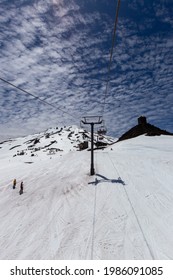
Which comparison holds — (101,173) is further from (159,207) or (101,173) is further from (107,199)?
(159,207)

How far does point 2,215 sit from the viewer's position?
36.4 ft

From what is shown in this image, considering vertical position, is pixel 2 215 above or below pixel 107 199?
below

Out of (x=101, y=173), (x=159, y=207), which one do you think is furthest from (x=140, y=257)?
(x=101, y=173)

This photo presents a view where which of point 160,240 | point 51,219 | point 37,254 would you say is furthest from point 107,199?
point 37,254

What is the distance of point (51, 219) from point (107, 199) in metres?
3.97

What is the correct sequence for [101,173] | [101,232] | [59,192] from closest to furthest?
[101,232] → [59,192] → [101,173]

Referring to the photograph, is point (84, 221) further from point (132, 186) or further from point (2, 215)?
point (132, 186)

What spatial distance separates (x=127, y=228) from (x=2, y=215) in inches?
295

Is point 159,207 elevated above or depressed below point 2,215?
above

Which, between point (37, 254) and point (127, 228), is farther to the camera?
point (127, 228)

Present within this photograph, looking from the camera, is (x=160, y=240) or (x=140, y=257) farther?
(x=160, y=240)

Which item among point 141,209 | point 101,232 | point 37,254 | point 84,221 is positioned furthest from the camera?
point 141,209

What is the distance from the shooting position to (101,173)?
1895 cm

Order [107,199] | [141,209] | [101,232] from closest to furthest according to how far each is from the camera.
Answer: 1. [101,232]
2. [141,209]
3. [107,199]
